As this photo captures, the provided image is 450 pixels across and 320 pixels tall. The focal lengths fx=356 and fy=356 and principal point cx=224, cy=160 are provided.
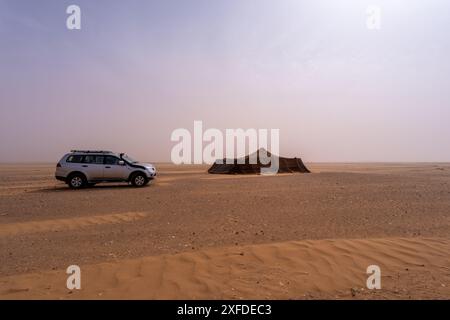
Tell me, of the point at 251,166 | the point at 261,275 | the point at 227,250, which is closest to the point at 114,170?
the point at 227,250

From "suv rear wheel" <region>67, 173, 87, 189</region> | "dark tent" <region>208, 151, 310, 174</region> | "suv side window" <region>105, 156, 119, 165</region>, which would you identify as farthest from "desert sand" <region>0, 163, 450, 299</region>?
"dark tent" <region>208, 151, 310, 174</region>

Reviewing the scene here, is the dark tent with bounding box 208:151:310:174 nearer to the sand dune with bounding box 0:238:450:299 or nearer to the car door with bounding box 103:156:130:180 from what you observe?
the car door with bounding box 103:156:130:180

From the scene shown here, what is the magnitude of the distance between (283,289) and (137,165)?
16.6 metres

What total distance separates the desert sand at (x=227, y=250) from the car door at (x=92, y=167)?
6773 mm

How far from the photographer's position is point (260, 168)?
3478 cm

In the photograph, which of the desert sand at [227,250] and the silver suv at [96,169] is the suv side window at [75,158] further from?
the desert sand at [227,250]

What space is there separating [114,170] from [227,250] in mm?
14603

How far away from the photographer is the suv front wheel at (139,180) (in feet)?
66.8

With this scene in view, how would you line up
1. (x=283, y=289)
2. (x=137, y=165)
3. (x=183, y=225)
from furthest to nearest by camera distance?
(x=137, y=165) → (x=183, y=225) → (x=283, y=289)

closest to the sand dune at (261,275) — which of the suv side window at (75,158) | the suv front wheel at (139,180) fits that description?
the suv front wheel at (139,180)

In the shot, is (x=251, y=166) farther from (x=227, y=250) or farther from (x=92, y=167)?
(x=227, y=250)
